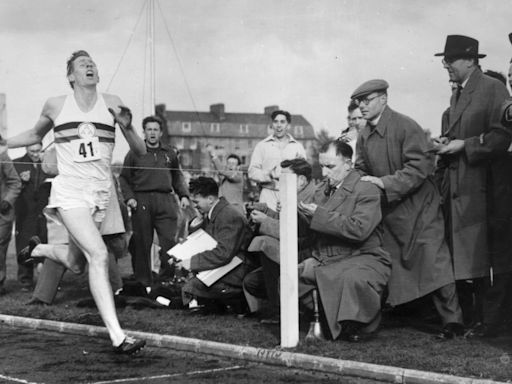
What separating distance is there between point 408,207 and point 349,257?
2.01ft

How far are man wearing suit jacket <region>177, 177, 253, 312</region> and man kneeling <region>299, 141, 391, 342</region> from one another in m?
1.14

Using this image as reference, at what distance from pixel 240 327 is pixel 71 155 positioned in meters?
2.02

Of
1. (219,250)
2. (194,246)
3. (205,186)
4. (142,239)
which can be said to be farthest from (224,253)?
(142,239)

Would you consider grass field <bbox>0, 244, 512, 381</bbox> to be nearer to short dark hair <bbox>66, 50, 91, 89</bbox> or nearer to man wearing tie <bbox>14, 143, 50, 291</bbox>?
short dark hair <bbox>66, 50, 91, 89</bbox>

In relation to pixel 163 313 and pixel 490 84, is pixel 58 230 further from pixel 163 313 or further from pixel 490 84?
pixel 490 84

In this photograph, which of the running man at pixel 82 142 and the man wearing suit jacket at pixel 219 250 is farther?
the man wearing suit jacket at pixel 219 250

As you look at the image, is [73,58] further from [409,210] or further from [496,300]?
[496,300]

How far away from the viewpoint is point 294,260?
7152mm

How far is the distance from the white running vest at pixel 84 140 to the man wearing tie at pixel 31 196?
465 cm

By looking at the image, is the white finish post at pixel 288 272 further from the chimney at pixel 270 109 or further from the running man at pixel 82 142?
the chimney at pixel 270 109

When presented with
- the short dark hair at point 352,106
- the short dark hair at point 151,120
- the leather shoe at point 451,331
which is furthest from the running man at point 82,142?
the leather shoe at point 451,331

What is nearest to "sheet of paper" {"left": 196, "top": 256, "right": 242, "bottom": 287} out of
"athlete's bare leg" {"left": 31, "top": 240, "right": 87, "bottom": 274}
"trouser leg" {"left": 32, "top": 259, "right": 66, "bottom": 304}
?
"athlete's bare leg" {"left": 31, "top": 240, "right": 87, "bottom": 274}

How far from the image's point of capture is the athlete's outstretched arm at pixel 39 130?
27.1ft

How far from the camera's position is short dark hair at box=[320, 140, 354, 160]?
773 centimetres
